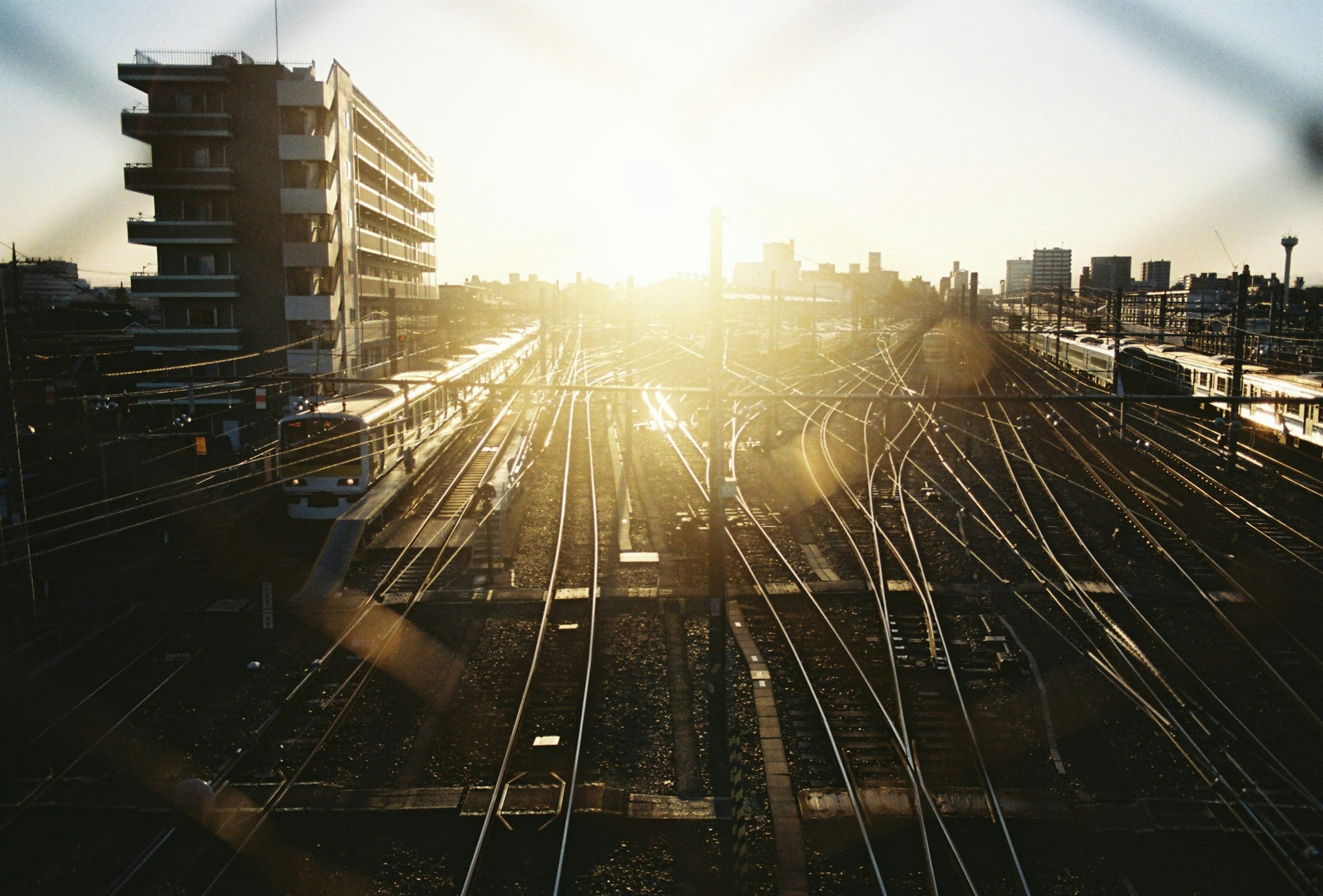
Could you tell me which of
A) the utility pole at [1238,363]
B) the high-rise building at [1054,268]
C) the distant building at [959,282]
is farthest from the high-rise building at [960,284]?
the high-rise building at [1054,268]

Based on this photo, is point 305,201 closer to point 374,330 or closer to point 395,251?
point 374,330

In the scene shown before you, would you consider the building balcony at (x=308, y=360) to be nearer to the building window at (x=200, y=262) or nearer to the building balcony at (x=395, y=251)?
the building window at (x=200, y=262)

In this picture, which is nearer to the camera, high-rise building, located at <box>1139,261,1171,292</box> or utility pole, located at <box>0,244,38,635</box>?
utility pole, located at <box>0,244,38,635</box>

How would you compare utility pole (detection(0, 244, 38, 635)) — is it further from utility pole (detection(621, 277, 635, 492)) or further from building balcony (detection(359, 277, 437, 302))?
building balcony (detection(359, 277, 437, 302))

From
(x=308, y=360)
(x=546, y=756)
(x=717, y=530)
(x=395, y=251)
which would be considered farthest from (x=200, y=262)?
(x=546, y=756)

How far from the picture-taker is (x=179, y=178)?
30.8 meters

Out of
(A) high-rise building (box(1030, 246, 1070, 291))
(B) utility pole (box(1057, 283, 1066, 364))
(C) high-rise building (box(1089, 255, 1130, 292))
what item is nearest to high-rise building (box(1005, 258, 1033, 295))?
(A) high-rise building (box(1030, 246, 1070, 291))

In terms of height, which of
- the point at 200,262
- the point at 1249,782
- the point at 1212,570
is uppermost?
the point at 200,262

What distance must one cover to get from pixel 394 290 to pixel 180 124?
9178 millimetres

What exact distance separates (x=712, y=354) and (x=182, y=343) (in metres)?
28.0

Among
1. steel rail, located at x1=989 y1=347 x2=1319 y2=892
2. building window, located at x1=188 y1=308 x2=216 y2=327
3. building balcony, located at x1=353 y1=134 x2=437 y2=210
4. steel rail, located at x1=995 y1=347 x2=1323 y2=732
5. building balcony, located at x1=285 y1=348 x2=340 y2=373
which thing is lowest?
steel rail, located at x1=989 y1=347 x2=1319 y2=892

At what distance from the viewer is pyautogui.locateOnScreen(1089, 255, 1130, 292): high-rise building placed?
245 feet

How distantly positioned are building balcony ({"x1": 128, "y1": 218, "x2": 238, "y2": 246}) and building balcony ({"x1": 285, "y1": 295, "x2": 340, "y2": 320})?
2805mm

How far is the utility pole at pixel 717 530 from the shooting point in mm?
8219
